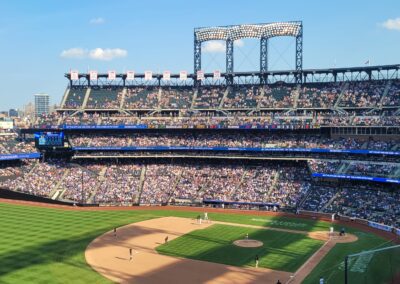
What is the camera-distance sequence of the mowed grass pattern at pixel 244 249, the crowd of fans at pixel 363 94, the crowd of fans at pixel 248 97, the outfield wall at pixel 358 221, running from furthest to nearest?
the crowd of fans at pixel 248 97 < the crowd of fans at pixel 363 94 < the outfield wall at pixel 358 221 < the mowed grass pattern at pixel 244 249

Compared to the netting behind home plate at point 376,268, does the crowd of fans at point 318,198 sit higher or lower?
higher

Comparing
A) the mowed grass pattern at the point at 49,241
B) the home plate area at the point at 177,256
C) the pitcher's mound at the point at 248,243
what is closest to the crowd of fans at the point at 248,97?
the mowed grass pattern at the point at 49,241

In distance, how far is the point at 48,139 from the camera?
77.0 meters

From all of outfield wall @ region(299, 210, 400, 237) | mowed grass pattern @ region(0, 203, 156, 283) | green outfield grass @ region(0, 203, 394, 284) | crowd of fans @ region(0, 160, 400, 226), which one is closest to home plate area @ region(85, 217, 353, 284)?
green outfield grass @ region(0, 203, 394, 284)

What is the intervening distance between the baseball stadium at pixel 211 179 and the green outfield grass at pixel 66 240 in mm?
204

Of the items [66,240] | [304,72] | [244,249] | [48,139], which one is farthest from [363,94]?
[48,139]

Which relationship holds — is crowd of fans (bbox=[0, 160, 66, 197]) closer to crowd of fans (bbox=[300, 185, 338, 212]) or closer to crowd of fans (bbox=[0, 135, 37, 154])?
crowd of fans (bbox=[0, 135, 37, 154])

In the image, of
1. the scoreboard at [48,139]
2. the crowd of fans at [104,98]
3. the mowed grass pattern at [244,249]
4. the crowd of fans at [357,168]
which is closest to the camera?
the mowed grass pattern at [244,249]

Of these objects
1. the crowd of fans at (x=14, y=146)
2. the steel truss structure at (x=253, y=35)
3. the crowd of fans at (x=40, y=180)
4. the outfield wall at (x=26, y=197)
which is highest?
the steel truss structure at (x=253, y=35)

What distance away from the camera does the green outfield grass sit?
3366 cm

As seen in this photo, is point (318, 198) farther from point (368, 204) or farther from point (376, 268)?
A: point (376, 268)

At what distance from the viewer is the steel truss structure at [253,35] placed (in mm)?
82244

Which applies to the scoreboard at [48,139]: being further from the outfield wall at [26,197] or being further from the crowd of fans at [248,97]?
the outfield wall at [26,197]

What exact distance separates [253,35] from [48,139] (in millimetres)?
44054
